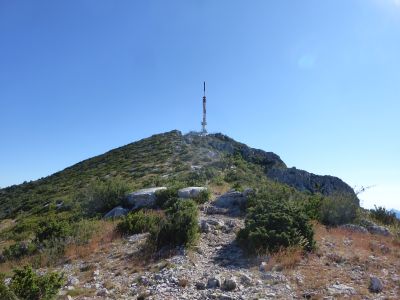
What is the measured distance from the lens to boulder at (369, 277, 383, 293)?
849cm

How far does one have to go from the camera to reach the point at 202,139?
49906mm

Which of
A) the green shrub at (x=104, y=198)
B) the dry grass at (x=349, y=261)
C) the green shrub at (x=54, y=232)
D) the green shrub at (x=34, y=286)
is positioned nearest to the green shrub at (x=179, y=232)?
the dry grass at (x=349, y=261)

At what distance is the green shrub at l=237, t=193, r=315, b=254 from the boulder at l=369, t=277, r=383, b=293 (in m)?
2.69

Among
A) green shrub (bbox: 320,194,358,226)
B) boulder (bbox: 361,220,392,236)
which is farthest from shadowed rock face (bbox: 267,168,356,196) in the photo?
boulder (bbox: 361,220,392,236)

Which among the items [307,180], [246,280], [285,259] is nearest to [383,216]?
[285,259]

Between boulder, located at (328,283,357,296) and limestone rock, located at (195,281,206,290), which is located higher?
limestone rock, located at (195,281,206,290)

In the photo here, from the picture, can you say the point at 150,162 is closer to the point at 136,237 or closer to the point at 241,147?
the point at 241,147

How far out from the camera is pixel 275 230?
457 inches

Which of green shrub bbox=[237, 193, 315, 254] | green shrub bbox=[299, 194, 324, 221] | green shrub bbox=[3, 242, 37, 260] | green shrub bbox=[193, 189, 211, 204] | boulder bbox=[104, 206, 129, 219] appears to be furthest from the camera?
green shrub bbox=[193, 189, 211, 204]

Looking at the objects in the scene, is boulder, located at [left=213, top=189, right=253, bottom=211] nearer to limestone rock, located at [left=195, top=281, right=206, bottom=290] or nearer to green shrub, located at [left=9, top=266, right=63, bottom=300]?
limestone rock, located at [left=195, top=281, right=206, bottom=290]

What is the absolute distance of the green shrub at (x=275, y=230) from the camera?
11273 millimetres

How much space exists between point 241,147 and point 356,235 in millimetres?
35525

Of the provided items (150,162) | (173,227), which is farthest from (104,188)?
(150,162)

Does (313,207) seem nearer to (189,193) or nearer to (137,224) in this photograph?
(189,193)
